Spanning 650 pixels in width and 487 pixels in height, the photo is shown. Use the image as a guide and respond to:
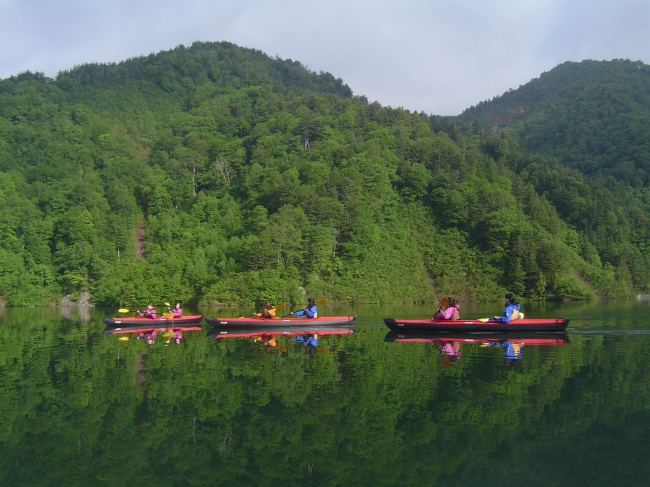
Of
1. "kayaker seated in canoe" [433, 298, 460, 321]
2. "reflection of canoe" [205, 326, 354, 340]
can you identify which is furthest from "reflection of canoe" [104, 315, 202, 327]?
"kayaker seated in canoe" [433, 298, 460, 321]

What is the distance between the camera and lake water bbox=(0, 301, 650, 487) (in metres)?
12.1

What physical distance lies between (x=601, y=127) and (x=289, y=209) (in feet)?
340

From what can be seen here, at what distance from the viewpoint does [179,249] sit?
85875 millimetres

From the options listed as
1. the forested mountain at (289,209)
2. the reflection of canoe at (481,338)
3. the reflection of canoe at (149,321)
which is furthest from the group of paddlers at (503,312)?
the forested mountain at (289,209)

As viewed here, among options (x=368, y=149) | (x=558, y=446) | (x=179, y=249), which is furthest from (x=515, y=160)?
(x=558, y=446)

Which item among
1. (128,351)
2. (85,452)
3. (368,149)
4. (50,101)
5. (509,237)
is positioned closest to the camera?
(85,452)

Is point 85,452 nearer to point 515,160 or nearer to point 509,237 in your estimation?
point 509,237

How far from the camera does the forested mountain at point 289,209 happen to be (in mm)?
77438

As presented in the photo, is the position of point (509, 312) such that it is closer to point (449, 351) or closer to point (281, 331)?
point (449, 351)

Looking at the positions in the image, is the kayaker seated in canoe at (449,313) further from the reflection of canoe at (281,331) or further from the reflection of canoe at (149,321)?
the reflection of canoe at (149,321)

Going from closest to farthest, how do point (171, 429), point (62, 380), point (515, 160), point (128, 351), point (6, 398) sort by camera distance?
point (171, 429) < point (6, 398) < point (62, 380) < point (128, 351) < point (515, 160)

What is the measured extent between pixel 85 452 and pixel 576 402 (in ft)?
39.8

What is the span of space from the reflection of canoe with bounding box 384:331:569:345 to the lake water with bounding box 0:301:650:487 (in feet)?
13.5

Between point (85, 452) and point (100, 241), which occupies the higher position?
point (100, 241)
